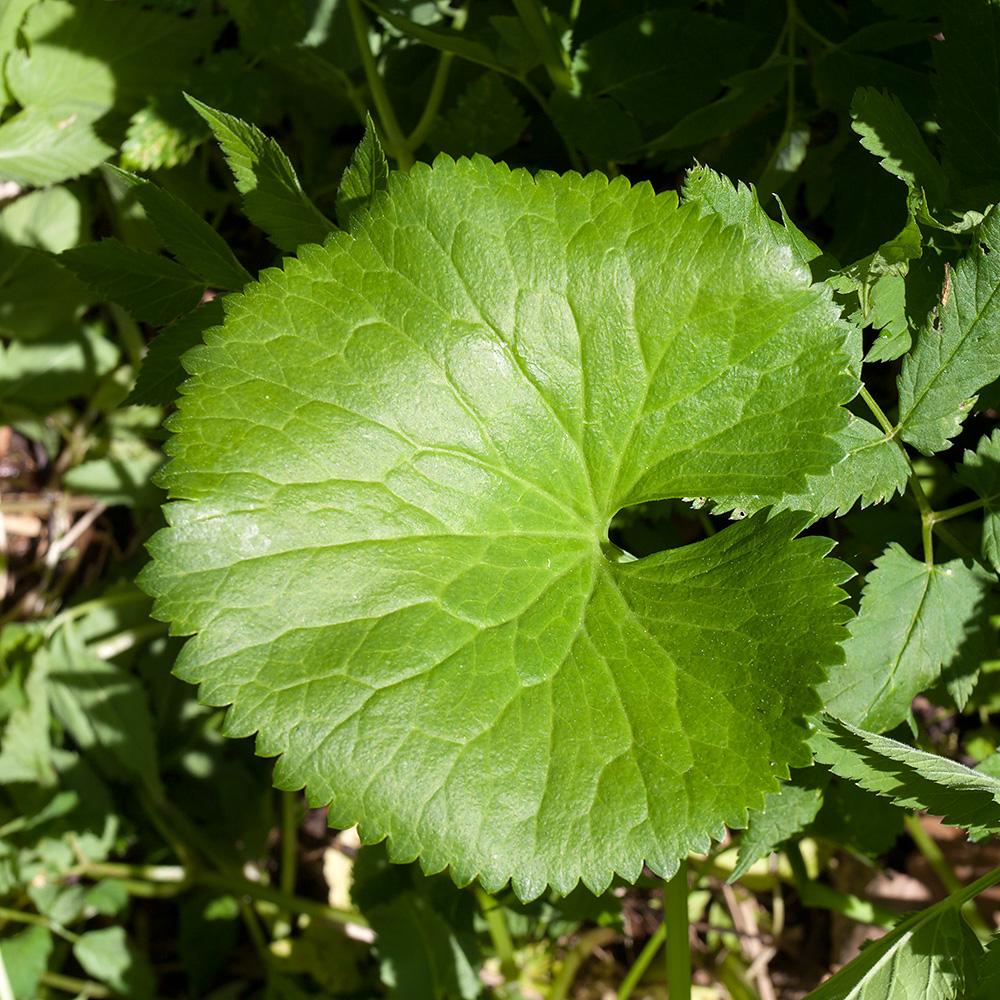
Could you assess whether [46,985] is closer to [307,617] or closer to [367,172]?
[307,617]

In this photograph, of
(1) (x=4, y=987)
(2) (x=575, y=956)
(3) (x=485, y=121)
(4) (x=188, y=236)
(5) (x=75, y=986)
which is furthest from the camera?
(5) (x=75, y=986)

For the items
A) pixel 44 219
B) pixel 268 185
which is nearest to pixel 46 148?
pixel 44 219

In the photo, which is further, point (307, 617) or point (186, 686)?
point (186, 686)

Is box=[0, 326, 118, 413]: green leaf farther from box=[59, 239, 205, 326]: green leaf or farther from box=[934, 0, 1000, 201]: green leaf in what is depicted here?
box=[934, 0, 1000, 201]: green leaf

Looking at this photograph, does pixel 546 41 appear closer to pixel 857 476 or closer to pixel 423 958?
pixel 857 476

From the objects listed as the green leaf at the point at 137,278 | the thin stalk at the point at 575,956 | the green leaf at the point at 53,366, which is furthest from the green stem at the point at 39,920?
the green leaf at the point at 137,278

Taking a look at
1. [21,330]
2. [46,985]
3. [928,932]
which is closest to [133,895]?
[46,985]
